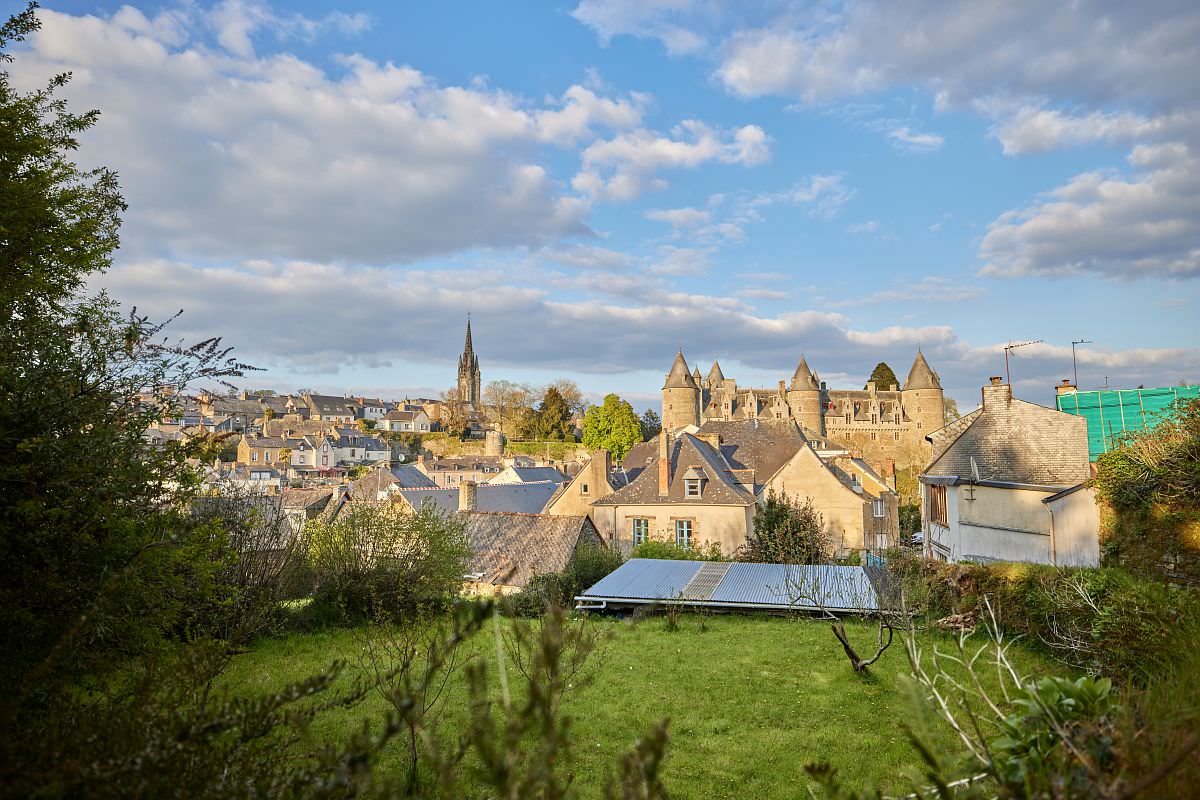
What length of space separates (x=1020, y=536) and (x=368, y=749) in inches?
767

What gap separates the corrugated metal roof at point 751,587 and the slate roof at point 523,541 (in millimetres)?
5620

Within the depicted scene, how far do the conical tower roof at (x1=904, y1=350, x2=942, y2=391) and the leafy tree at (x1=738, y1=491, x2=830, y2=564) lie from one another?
66.4m

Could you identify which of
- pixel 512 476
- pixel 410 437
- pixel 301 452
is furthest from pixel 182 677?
pixel 410 437

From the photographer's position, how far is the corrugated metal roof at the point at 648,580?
1625 cm

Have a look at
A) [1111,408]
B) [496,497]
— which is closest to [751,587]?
[1111,408]

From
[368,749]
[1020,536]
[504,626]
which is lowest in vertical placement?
[504,626]

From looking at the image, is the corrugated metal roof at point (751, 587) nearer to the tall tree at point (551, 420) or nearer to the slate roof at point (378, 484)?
the slate roof at point (378, 484)

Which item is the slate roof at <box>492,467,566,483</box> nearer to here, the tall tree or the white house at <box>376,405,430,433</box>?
the tall tree

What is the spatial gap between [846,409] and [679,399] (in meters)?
23.0

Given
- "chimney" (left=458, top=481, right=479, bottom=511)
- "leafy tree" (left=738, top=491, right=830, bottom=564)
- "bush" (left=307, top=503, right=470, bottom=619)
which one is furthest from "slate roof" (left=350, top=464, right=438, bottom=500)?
"bush" (left=307, top=503, right=470, bottom=619)

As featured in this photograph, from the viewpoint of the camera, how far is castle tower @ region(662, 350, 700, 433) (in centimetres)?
8419

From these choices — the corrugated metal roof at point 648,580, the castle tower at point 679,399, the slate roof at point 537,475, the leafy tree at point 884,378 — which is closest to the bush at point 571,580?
the corrugated metal roof at point 648,580

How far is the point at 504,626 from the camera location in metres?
14.9

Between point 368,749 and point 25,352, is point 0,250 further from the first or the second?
point 368,749
